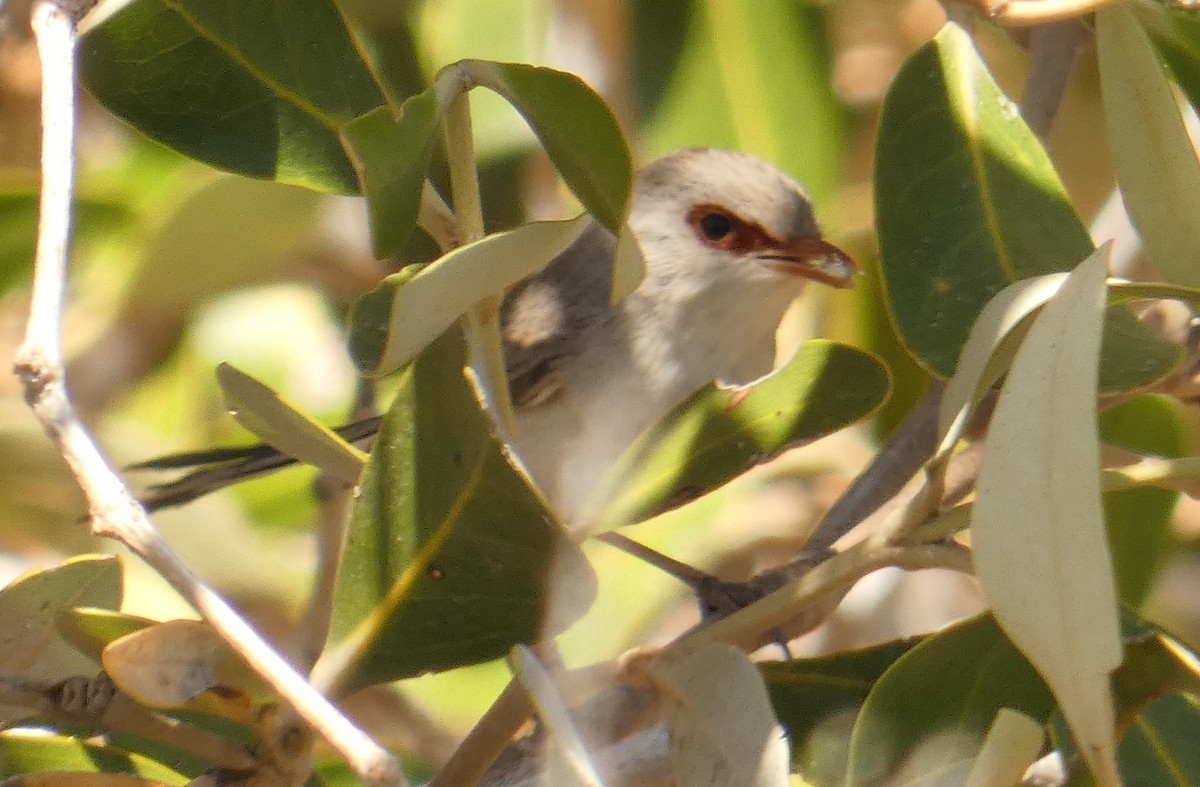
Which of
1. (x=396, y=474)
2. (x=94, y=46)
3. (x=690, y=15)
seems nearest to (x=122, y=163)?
(x=690, y=15)

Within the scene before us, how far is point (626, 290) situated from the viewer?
1293 millimetres

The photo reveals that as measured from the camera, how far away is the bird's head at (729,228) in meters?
2.73

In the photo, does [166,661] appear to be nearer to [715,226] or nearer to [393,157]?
Answer: [393,157]

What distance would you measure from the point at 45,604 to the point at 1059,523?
3.39 ft

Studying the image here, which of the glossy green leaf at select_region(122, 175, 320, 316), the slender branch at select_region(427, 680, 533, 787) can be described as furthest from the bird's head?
the slender branch at select_region(427, 680, 533, 787)

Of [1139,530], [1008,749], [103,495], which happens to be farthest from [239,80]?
[1139,530]

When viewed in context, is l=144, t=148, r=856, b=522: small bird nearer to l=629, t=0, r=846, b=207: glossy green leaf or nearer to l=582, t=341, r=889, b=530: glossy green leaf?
l=629, t=0, r=846, b=207: glossy green leaf

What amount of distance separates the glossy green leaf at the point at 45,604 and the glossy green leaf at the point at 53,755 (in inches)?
7.0

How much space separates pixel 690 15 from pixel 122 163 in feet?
4.79

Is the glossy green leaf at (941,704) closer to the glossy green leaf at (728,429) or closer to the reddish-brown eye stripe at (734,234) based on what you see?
the glossy green leaf at (728,429)

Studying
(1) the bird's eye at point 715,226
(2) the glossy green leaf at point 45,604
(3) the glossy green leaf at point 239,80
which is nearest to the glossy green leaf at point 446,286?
(3) the glossy green leaf at point 239,80

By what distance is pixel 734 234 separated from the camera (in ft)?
9.44

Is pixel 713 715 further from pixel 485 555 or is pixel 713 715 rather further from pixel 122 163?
pixel 122 163

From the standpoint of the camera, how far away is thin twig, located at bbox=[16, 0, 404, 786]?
1.08 meters
